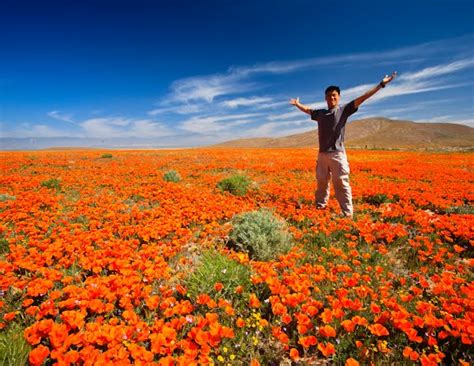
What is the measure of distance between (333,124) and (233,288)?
15.7ft

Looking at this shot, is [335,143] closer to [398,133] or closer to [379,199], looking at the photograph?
[379,199]

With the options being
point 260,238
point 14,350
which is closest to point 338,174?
point 260,238

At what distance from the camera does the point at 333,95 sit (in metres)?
6.34

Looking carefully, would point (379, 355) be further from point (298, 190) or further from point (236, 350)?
point (298, 190)

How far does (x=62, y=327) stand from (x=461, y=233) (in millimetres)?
6217

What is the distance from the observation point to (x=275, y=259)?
14.4 feet

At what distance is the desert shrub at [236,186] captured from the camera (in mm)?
9141

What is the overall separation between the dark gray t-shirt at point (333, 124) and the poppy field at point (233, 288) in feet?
5.64

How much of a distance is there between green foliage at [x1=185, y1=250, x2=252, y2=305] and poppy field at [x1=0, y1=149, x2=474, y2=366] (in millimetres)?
17

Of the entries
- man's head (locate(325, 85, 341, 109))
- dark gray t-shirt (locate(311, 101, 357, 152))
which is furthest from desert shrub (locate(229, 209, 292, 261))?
man's head (locate(325, 85, 341, 109))

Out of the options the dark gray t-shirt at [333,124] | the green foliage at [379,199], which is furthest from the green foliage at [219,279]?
the green foliage at [379,199]

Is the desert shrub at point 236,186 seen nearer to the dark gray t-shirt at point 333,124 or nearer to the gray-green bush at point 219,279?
the dark gray t-shirt at point 333,124

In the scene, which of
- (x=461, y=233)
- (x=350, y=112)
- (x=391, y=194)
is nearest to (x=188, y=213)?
(x=350, y=112)

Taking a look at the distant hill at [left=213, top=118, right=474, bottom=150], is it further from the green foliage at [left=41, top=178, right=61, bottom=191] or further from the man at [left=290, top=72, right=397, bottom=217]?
the green foliage at [left=41, top=178, right=61, bottom=191]
